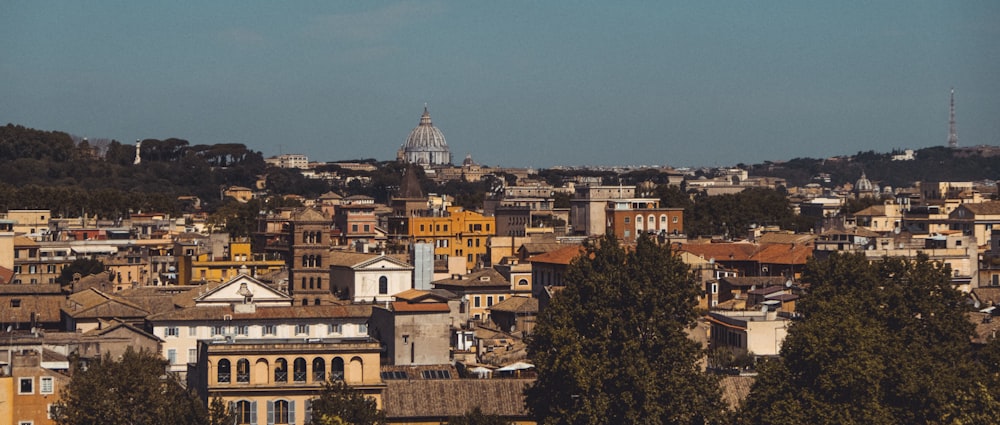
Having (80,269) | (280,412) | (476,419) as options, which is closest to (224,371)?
(280,412)

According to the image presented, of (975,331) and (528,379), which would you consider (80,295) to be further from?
(975,331)

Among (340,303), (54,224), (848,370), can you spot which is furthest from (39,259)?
(848,370)

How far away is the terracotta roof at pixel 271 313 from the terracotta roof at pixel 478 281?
1779cm

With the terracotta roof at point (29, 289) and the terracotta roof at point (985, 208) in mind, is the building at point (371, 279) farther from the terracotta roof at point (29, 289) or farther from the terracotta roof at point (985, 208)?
the terracotta roof at point (985, 208)

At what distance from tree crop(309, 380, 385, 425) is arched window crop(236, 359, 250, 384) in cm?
244

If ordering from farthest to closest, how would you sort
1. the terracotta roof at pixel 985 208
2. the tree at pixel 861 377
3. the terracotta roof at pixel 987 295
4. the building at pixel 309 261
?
the terracotta roof at pixel 985 208 < the building at pixel 309 261 < the terracotta roof at pixel 987 295 < the tree at pixel 861 377

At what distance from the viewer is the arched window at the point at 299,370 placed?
1682 inches

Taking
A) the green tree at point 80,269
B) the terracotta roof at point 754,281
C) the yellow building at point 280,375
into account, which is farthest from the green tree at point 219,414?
the green tree at point 80,269

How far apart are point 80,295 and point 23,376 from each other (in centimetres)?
2300

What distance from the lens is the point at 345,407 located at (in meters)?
39.3

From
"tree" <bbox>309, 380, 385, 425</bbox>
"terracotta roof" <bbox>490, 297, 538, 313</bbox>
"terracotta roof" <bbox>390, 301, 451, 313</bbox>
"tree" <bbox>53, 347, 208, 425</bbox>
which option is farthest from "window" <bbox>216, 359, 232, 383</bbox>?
"terracotta roof" <bbox>490, 297, 538, 313</bbox>

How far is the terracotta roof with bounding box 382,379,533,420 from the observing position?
4275 centimetres

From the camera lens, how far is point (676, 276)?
45.6 metres

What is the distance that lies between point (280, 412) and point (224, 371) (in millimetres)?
1401
